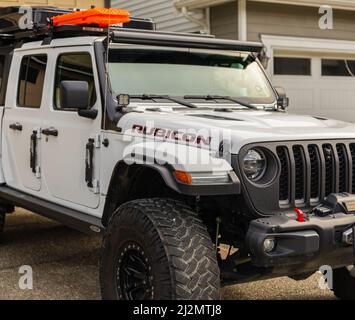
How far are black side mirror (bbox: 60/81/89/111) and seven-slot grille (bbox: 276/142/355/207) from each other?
1.48 metres

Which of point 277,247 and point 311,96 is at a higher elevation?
point 311,96

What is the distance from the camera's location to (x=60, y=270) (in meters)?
5.34

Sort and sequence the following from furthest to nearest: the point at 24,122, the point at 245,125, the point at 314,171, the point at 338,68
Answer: the point at 338,68
the point at 24,122
the point at 245,125
the point at 314,171

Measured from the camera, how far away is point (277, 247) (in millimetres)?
3221

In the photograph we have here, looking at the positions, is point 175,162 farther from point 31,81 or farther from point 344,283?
point 31,81

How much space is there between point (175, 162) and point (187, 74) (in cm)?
156

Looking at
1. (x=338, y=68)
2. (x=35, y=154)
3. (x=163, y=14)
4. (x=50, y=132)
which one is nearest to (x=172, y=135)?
(x=50, y=132)

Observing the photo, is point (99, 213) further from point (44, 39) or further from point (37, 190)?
point (44, 39)

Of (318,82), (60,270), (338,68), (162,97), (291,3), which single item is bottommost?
(60,270)

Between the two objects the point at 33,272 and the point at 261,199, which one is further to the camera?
the point at 33,272

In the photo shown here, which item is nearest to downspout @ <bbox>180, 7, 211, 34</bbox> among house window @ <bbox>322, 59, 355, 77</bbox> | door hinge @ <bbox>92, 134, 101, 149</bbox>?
house window @ <bbox>322, 59, 355, 77</bbox>

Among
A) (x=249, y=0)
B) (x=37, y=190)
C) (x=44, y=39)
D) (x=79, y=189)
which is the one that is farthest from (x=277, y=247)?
(x=249, y=0)

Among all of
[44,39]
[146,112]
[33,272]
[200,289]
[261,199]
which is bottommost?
[33,272]

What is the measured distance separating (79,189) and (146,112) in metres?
0.88
